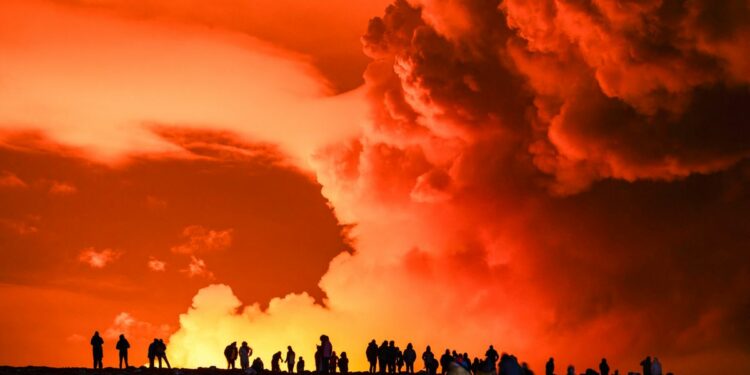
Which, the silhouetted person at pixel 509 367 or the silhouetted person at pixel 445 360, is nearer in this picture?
the silhouetted person at pixel 509 367

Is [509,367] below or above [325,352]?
below

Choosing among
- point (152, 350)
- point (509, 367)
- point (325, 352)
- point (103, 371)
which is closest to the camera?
point (509, 367)

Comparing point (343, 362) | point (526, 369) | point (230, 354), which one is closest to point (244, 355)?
point (230, 354)

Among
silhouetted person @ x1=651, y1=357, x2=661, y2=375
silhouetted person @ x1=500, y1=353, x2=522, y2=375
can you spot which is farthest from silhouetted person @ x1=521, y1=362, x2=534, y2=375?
silhouetted person @ x1=651, y1=357, x2=661, y2=375

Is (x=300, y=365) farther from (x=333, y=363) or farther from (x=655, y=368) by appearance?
(x=655, y=368)

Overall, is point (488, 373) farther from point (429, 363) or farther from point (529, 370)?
point (429, 363)

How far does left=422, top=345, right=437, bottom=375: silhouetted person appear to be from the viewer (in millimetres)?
77000

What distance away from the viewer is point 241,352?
73250mm

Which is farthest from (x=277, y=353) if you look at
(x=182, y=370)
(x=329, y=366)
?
(x=182, y=370)

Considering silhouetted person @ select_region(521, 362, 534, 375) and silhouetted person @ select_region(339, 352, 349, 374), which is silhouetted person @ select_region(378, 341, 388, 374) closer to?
silhouetted person @ select_region(339, 352, 349, 374)

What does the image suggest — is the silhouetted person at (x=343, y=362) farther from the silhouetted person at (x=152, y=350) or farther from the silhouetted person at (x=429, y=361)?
the silhouetted person at (x=152, y=350)

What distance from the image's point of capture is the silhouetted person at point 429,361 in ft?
253

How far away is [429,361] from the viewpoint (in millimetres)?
77062

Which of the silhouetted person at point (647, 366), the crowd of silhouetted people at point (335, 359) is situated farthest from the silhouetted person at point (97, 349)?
the silhouetted person at point (647, 366)
